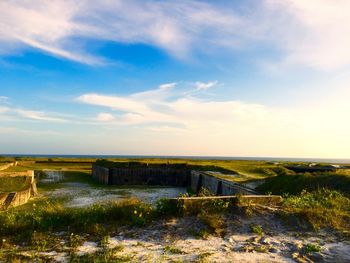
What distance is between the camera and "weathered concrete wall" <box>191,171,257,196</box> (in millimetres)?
23244

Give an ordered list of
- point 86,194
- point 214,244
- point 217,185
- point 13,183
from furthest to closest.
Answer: point 86,194, point 13,183, point 217,185, point 214,244

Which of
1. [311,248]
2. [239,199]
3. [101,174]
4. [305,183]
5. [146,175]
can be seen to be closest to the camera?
[311,248]

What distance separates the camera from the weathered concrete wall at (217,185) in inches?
915

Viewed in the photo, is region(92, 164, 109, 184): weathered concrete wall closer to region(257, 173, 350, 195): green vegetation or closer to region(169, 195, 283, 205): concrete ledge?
region(257, 173, 350, 195): green vegetation

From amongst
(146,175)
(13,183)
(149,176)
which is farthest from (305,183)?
(146,175)

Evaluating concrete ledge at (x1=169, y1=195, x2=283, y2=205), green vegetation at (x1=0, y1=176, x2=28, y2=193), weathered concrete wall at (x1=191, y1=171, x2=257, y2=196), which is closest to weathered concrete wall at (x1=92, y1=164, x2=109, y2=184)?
weathered concrete wall at (x1=191, y1=171, x2=257, y2=196)

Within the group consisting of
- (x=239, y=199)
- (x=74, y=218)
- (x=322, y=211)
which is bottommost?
(x=74, y=218)

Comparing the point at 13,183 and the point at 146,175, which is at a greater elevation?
the point at 146,175

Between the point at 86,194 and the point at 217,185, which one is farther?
the point at 86,194

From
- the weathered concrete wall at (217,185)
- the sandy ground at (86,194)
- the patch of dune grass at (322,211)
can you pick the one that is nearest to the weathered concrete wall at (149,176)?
the weathered concrete wall at (217,185)

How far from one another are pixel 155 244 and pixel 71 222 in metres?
2.70

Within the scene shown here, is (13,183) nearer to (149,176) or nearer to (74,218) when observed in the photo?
(149,176)

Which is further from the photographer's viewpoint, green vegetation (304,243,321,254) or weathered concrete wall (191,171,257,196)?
weathered concrete wall (191,171,257,196)

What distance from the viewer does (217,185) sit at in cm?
2919
